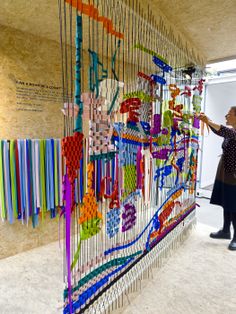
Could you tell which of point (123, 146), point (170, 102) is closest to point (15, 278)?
point (123, 146)

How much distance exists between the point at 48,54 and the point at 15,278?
219 cm

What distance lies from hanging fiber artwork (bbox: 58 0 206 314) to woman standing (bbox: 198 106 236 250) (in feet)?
1.32

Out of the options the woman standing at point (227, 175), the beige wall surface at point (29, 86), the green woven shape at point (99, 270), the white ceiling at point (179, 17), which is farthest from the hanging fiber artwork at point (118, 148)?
the beige wall surface at point (29, 86)

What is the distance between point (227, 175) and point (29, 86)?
7.65 feet

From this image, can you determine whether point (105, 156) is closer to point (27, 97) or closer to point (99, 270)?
point (99, 270)

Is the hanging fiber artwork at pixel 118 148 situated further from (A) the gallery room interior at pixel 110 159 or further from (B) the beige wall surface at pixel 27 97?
(B) the beige wall surface at pixel 27 97

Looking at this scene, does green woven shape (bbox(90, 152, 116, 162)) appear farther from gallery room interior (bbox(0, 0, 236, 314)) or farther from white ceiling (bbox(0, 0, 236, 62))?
white ceiling (bbox(0, 0, 236, 62))

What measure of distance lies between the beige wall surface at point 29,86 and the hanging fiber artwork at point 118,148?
67 centimetres

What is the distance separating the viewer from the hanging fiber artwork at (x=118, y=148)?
3.90 feet

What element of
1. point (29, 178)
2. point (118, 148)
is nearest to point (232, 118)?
point (118, 148)

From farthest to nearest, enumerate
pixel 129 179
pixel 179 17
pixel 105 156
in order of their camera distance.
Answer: pixel 179 17 → pixel 129 179 → pixel 105 156

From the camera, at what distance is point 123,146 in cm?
152

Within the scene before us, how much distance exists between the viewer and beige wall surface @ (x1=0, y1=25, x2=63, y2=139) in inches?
86.4

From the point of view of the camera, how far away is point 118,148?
147 cm
